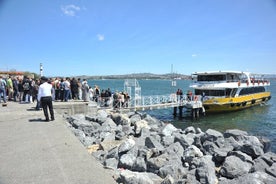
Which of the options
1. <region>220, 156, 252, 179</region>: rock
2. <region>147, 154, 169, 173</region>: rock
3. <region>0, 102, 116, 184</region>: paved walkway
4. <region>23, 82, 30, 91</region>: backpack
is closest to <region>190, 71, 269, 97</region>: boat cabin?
<region>23, 82, 30, 91</region>: backpack

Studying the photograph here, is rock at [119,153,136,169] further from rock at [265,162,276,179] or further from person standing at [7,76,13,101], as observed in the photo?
person standing at [7,76,13,101]

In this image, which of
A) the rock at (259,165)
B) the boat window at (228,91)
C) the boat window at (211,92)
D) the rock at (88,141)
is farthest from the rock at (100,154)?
the boat window at (228,91)

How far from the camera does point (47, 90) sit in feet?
27.0

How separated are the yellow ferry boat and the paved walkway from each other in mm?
20905

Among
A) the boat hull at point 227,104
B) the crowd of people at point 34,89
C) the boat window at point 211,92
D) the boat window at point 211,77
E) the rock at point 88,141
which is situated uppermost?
the boat window at point 211,77

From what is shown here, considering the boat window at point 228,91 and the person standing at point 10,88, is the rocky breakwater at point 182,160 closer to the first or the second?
the person standing at point 10,88

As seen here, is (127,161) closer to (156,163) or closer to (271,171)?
(156,163)

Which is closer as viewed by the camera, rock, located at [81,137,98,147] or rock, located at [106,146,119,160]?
rock, located at [106,146,119,160]

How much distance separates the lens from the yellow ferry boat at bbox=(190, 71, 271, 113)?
84.4ft

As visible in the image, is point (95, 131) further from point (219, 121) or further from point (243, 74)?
point (243, 74)

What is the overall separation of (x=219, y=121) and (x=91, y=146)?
1692cm

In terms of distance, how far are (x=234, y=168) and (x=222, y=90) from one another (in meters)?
A: 20.8

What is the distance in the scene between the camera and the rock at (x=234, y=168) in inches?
264

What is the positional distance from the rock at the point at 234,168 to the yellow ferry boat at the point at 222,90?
19.0 m
